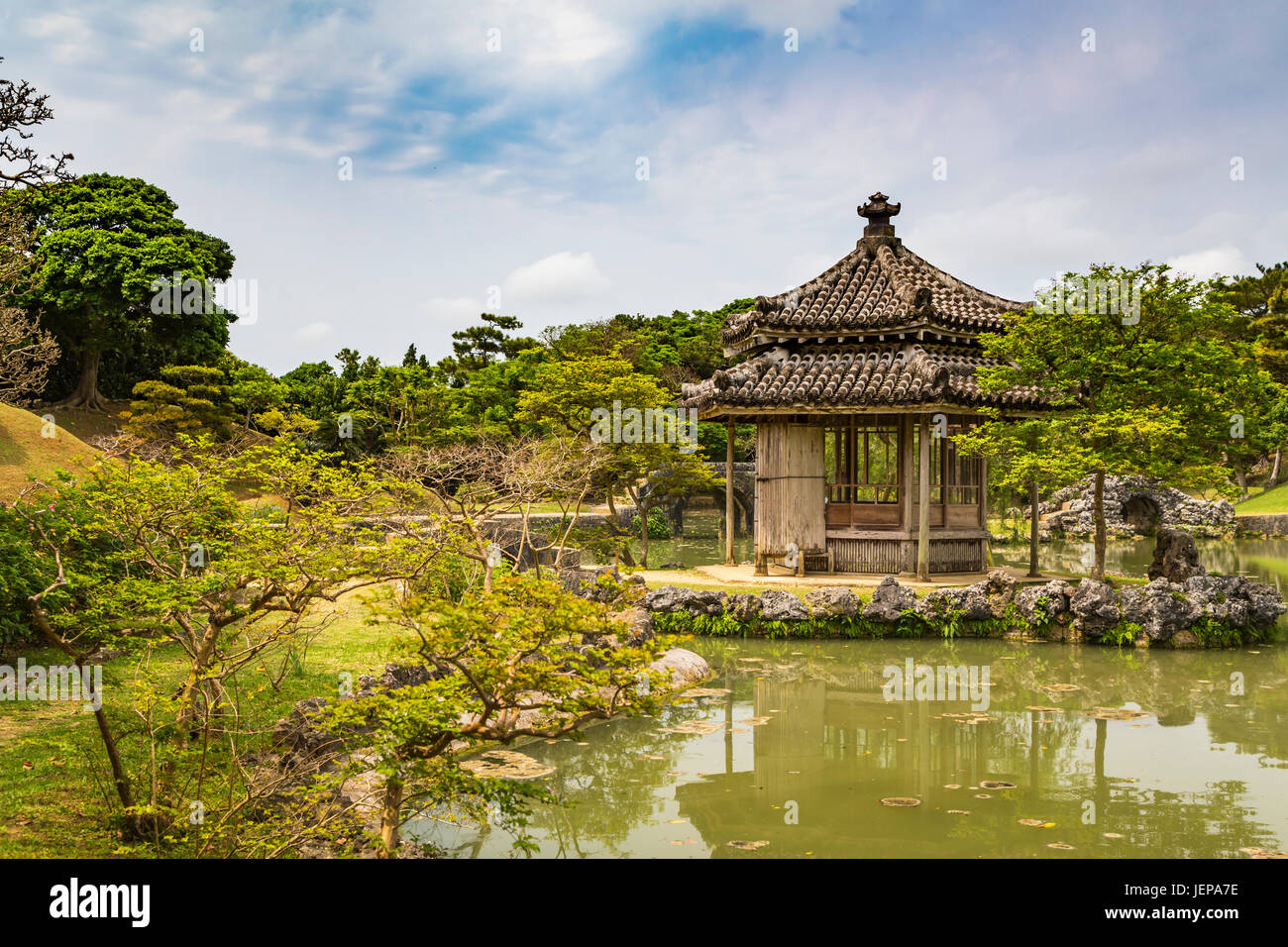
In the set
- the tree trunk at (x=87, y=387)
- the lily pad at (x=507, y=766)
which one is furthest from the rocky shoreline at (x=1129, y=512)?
the tree trunk at (x=87, y=387)

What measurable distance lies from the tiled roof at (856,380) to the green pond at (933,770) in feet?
16.3

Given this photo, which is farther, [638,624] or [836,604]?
[836,604]

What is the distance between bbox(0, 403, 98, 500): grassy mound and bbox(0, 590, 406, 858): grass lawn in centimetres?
794

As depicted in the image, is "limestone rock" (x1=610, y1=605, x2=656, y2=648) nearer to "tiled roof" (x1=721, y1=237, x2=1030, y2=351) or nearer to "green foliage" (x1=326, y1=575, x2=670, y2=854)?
"green foliage" (x1=326, y1=575, x2=670, y2=854)

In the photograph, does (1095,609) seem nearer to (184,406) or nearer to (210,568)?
(210,568)

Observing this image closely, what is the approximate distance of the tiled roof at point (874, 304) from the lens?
15.3 m

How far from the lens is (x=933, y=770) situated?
6.95 metres

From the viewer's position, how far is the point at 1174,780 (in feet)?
21.6

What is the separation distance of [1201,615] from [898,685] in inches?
201

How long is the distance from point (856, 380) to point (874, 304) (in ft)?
6.76

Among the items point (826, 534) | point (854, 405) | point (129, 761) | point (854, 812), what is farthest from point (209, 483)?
point (826, 534)

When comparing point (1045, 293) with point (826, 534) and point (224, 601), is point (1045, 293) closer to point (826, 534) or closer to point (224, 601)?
point (826, 534)

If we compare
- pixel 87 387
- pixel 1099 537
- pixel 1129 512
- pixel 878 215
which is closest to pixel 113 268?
pixel 87 387

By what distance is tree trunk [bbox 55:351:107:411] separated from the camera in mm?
31469
